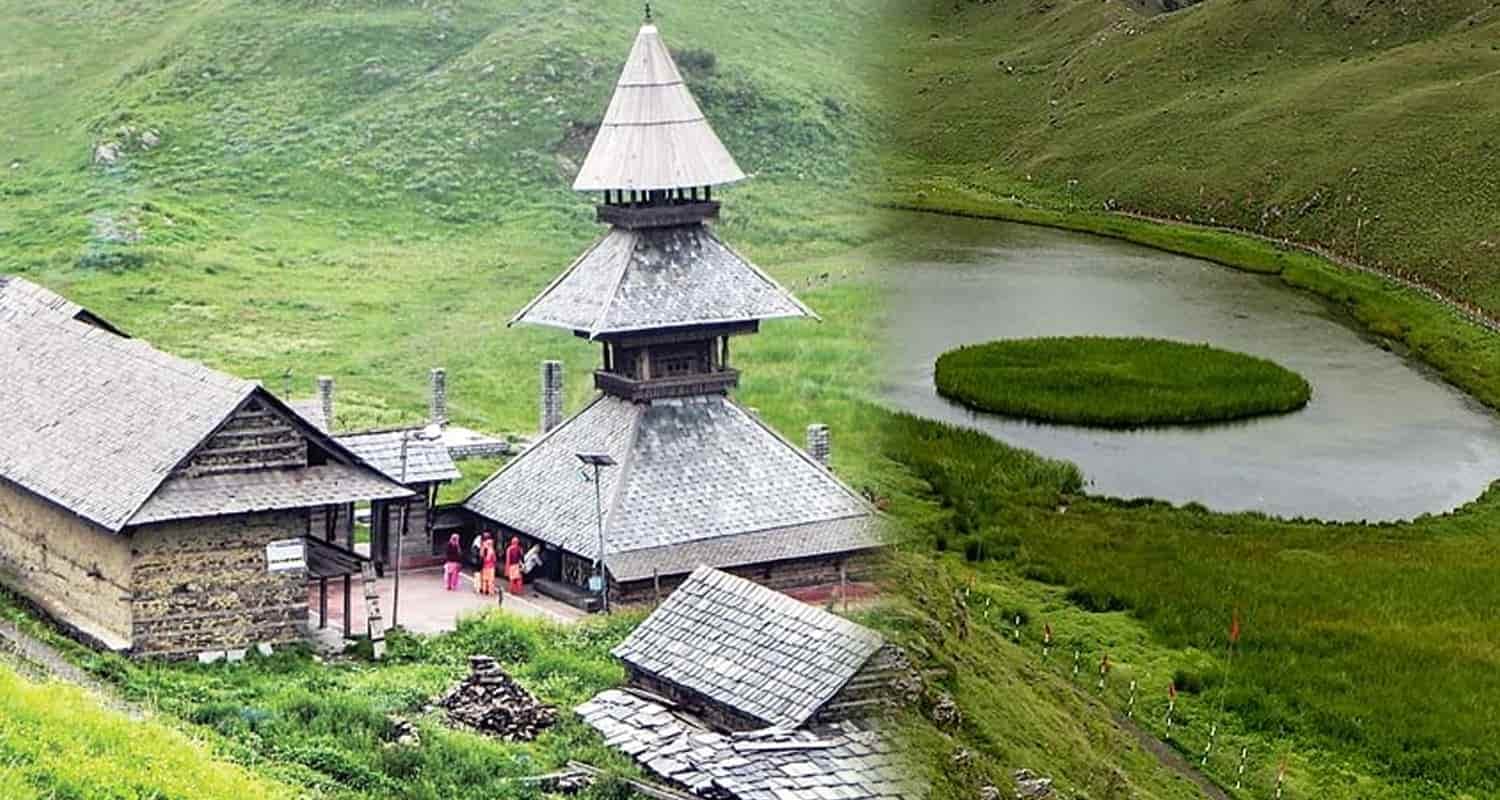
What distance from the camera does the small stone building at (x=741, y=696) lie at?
10.2m

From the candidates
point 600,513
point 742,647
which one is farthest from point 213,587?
point 742,647

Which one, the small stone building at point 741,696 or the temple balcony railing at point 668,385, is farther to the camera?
the temple balcony railing at point 668,385

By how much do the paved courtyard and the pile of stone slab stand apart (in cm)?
225

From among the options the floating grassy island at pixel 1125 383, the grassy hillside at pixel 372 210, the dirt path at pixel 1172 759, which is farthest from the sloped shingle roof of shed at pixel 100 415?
the floating grassy island at pixel 1125 383

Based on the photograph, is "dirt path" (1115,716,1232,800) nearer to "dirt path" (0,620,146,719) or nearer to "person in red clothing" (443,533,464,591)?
"person in red clothing" (443,533,464,591)

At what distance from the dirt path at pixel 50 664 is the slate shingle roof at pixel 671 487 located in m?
4.64

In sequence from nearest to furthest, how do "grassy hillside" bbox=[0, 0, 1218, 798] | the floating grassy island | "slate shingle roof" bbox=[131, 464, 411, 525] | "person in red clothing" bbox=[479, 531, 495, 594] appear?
"grassy hillside" bbox=[0, 0, 1218, 798] → "slate shingle roof" bbox=[131, 464, 411, 525] → "person in red clothing" bbox=[479, 531, 495, 594] → the floating grassy island

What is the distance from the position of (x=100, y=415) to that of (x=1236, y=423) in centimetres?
1677

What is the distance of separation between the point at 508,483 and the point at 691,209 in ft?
10.5

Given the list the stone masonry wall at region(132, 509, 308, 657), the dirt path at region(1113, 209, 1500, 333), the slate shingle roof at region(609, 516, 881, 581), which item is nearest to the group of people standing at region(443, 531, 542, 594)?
the slate shingle roof at region(609, 516, 881, 581)

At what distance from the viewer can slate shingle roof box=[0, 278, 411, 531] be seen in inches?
816

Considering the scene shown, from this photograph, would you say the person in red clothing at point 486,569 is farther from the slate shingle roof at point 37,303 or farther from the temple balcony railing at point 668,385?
the slate shingle roof at point 37,303

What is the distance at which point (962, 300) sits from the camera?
2720cm

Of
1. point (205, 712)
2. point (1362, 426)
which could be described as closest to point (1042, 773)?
point (205, 712)
